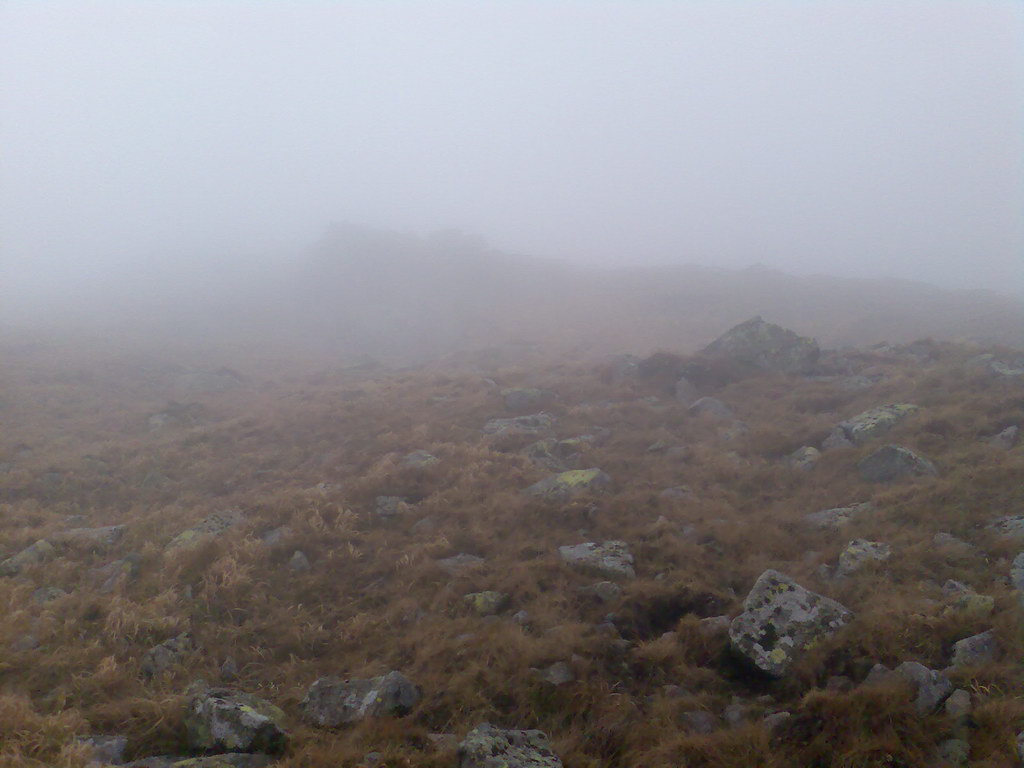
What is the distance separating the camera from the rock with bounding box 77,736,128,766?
5734mm

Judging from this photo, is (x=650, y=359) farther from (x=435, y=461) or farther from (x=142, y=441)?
(x=142, y=441)

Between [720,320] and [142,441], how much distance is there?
35.9 metres

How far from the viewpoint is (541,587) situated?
9242mm

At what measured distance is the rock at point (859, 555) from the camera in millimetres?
8438

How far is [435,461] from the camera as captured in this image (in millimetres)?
14656

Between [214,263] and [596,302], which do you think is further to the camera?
[214,263]

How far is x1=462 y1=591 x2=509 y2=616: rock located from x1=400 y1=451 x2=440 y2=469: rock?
5578 mm

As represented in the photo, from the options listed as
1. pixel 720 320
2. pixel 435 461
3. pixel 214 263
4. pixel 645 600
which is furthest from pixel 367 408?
pixel 214 263

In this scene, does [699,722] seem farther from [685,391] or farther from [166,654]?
[685,391]

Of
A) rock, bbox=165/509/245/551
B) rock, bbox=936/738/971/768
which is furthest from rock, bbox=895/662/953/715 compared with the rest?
rock, bbox=165/509/245/551

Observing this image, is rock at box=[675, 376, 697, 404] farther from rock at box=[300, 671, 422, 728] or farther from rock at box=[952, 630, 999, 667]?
rock at box=[300, 671, 422, 728]

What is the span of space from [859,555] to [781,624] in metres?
2.64

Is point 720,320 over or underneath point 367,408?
over

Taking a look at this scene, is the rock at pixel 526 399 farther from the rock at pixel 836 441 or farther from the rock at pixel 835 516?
the rock at pixel 835 516
